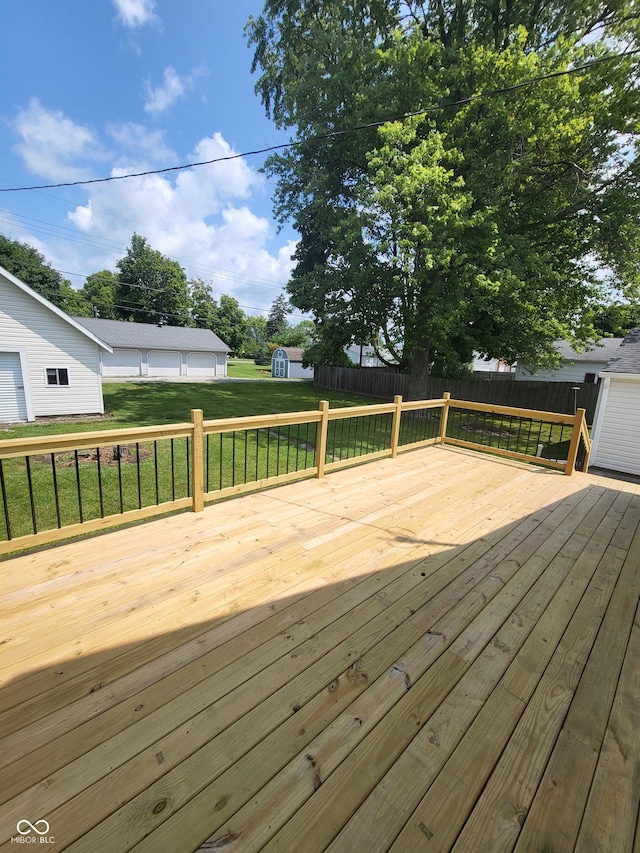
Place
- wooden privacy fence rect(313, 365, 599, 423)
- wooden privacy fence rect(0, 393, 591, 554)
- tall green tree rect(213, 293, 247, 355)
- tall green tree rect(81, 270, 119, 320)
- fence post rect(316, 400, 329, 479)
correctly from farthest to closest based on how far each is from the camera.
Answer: tall green tree rect(213, 293, 247, 355) < tall green tree rect(81, 270, 119, 320) < wooden privacy fence rect(313, 365, 599, 423) < fence post rect(316, 400, 329, 479) < wooden privacy fence rect(0, 393, 591, 554)

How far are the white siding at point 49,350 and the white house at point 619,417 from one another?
44.1 feet

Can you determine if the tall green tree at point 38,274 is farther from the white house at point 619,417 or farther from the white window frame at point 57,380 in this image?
the white house at point 619,417

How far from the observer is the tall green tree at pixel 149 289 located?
3931 centimetres

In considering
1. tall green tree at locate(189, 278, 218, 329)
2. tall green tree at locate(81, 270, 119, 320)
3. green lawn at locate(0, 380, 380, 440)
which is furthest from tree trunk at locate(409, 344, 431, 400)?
tall green tree at locate(81, 270, 119, 320)

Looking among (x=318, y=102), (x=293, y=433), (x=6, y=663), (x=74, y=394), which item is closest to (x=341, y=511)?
(x=6, y=663)

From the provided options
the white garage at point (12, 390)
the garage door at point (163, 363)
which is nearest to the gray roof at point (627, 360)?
the white garage at point (12, 390)

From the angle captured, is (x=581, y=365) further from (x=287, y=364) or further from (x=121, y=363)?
(x=121, y=363)

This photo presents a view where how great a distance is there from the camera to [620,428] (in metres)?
7.55

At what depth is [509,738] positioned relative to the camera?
1449mm

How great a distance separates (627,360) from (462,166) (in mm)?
6714

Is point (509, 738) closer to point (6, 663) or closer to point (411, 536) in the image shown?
point (411, 536)

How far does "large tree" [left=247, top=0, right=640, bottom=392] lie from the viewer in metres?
8.45

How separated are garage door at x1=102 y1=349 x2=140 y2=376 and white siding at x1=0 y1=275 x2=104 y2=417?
13.9 metres

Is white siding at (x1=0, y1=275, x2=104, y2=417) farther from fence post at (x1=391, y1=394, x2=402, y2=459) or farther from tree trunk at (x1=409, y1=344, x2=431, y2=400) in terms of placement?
tree trunk at (x1=409, y1=344, x2=431, y2=400)
